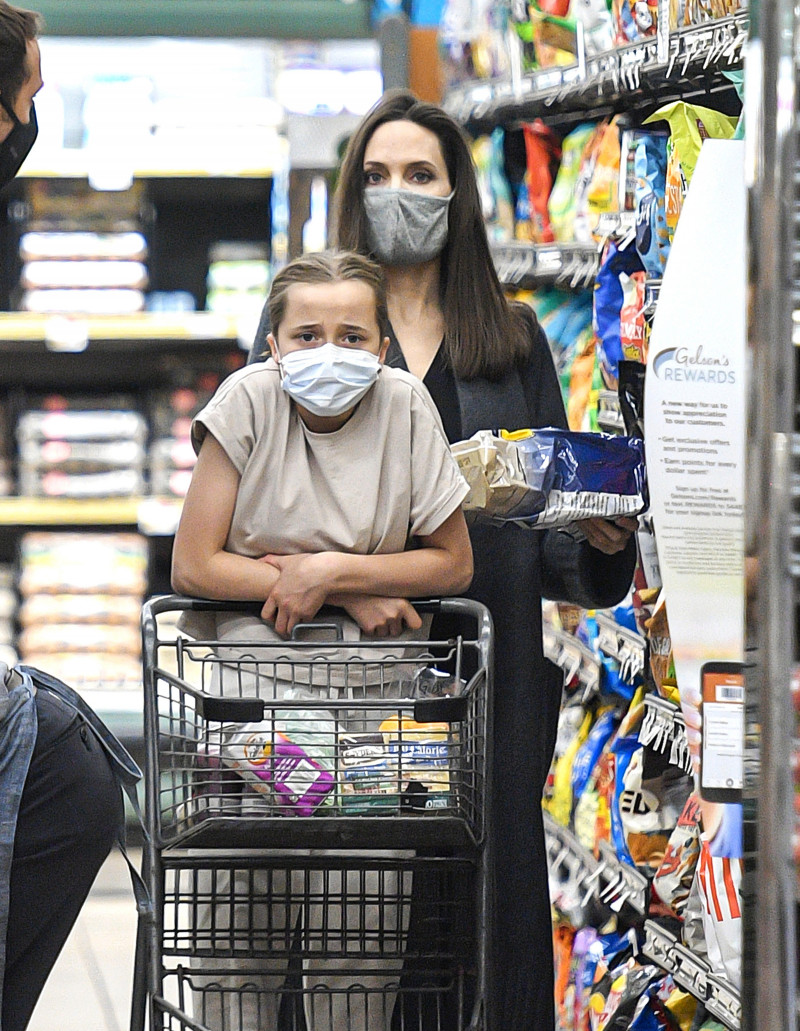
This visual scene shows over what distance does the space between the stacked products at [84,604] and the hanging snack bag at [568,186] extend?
2348 mm

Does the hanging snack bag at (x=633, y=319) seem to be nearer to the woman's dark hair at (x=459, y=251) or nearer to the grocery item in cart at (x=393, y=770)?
the woman's dark hair at (x=459, y=251)

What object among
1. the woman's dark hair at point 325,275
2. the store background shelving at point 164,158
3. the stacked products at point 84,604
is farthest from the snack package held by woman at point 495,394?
the stacked products at point 84,604

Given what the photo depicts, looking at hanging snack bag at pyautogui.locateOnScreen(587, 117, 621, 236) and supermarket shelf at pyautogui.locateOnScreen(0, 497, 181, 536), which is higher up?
hanging snack bag at pyautogui.locateOnScreen(587, 117, 621, 236)

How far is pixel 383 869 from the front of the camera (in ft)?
5.89

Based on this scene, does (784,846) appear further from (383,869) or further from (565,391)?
(565,391)

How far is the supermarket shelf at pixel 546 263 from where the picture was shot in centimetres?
283

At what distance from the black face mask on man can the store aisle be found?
2.14 m

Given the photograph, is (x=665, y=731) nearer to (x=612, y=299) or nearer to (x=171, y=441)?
(x=612, y=299)

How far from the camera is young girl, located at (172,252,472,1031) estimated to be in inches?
73.9

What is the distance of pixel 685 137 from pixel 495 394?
0.46m

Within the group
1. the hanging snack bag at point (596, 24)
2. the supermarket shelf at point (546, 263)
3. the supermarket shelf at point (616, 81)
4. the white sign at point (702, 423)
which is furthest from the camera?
the supermarket shelf at point (546, 263)

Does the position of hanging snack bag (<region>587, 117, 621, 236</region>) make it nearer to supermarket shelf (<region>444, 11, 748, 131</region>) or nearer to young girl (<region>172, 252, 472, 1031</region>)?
supermarket shelf (<region>444, 11, 748, 131</region>)

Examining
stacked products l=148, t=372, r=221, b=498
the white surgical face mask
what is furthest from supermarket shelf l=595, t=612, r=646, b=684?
stacked products l=148, t=372, r=221, b=498

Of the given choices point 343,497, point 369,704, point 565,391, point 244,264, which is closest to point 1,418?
point 244,264
